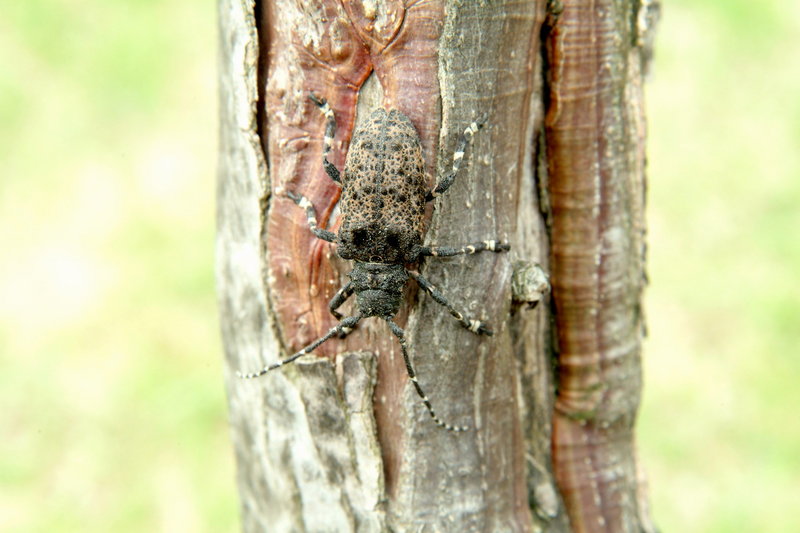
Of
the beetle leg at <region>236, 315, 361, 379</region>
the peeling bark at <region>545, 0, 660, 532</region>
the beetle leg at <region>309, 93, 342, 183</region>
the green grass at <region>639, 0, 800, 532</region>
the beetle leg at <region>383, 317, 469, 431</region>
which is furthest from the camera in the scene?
the green grass at <region>639, 0, 800, 532</region>

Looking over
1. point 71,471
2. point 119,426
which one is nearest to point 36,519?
point 71,471

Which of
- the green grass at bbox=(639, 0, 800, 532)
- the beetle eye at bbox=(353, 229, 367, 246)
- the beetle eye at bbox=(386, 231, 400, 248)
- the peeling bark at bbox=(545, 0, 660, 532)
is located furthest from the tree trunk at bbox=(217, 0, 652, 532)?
the green grass at bbox=(639, 0, 800, 532)

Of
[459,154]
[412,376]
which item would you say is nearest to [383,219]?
[459,154]

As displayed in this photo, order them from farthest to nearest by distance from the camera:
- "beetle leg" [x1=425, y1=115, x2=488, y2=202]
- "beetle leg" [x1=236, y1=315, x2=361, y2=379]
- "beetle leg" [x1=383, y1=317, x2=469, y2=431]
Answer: "beetle leg" [x1=236, y1=315, x2=361, y2=379]
"beetle leg" [x1=383, y1=317, x2=469, y2=431]
"beetle leg" [x1=425, y1=115, x2=488, y2=202]

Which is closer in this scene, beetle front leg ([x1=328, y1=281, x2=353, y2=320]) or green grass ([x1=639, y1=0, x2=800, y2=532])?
beetle front leg ([x1=328, y1=281, x2=353, y2=320])

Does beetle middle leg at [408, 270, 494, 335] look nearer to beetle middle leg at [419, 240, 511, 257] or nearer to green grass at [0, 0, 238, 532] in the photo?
beetle middle leg at [419, 240, 511, 257]

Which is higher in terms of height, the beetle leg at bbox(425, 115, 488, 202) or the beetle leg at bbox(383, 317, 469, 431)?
the beetle leg at bbox(425, 115, 488, 202)
